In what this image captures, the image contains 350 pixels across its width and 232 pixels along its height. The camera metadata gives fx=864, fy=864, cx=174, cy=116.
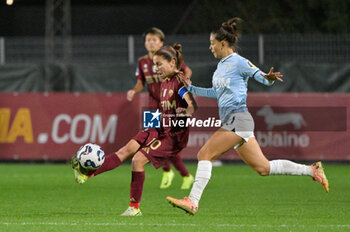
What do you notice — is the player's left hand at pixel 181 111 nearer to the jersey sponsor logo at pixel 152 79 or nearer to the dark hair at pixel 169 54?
the dark hair at pixel 169 54

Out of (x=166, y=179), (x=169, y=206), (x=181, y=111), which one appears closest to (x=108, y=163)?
(x=181, y=111)

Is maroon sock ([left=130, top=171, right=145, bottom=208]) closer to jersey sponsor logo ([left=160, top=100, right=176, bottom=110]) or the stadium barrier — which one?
jersey sponsor logo ([left=160, top=100, right=176, bottom=110])

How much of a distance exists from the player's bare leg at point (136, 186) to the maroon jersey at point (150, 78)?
3544mm

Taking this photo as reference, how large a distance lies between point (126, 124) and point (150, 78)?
4580mm

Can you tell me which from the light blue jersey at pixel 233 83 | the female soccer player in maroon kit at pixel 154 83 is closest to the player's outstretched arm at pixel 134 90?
the female soccer player in maroon kit at pixel 154 83

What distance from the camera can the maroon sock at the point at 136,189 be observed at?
8531mm

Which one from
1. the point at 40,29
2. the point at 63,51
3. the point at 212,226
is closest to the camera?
the point at 212,226

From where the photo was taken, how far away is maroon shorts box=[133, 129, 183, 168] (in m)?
8.83

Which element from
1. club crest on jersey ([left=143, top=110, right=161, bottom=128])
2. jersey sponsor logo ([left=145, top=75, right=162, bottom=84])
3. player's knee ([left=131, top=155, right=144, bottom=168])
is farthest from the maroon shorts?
jersey sponsor logo ([left=145, top=75, right=162, bottom=84])

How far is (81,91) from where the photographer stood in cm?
1867

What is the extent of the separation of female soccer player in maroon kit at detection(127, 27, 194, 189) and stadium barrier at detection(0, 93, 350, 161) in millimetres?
3895

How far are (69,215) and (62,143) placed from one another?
8545 millimetres

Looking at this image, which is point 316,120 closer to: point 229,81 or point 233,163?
point 233,163

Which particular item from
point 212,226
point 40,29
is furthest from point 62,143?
point 40,29
